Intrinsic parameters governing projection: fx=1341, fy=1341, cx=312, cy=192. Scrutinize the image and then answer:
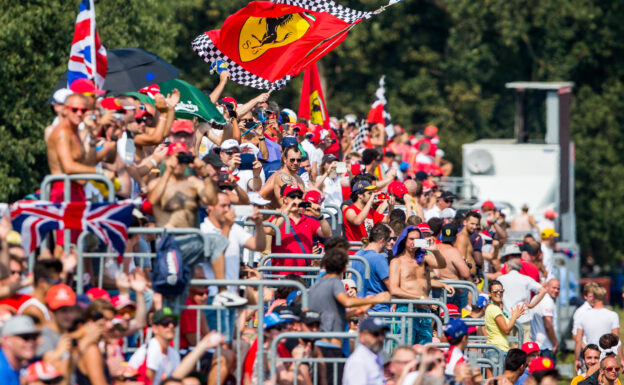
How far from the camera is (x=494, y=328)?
14.9m

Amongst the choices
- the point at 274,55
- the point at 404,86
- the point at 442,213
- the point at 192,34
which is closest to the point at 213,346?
the point at 274,55

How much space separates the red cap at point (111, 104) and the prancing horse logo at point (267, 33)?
15.6 feet

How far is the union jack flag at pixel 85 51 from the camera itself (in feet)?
39.5

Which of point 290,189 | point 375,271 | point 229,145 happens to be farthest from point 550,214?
point 229,145

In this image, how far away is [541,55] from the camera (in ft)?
137

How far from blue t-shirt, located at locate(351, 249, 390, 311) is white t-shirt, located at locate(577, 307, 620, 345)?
17.9ft

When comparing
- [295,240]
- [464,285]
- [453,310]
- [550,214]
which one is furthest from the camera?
[550,214]

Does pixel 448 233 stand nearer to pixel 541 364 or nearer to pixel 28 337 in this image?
pixel 541 364

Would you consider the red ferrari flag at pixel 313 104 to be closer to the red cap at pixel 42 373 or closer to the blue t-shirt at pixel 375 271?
the blue t-shirt at pixel 375 271

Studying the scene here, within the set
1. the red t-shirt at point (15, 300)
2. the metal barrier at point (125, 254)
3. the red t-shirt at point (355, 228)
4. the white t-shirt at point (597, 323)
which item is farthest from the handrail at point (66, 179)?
the white t-shirt at point (597, 323)

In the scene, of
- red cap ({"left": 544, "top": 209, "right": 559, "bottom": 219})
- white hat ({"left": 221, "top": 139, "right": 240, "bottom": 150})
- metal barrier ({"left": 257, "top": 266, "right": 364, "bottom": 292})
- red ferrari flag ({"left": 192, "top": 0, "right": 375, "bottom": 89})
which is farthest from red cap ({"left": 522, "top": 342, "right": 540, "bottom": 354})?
red cap ({"left": 544, "top": 209, "right": 559, "bottom": 219})

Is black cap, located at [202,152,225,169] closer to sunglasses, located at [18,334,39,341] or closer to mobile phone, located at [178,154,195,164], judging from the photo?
mobile phone, located at [178,154,195,164]

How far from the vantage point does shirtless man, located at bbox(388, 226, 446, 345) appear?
13.2 m

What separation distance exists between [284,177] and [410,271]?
167 centimetres
